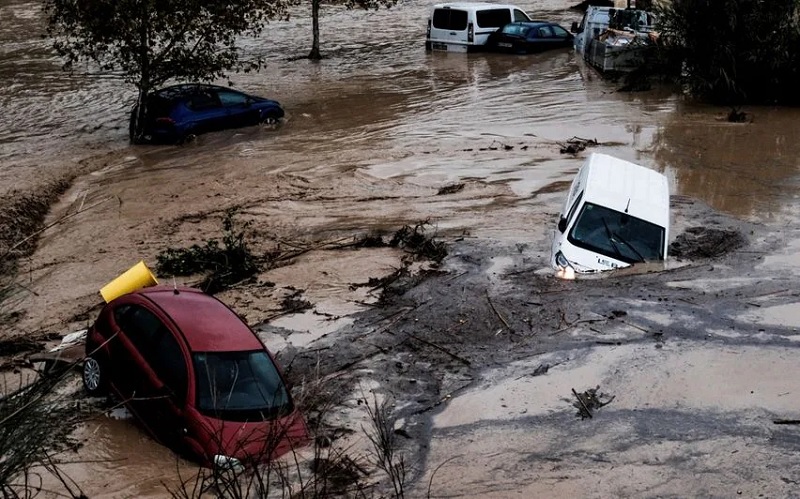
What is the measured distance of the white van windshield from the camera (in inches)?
531

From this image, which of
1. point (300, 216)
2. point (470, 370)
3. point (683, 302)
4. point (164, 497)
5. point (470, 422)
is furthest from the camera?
point (300, 216)

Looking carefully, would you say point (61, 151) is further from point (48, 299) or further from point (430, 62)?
point (430, 62)

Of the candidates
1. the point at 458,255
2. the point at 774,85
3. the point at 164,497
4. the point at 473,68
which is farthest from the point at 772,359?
Result: the point at 473,68

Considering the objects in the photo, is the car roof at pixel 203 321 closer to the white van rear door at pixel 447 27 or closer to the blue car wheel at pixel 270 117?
the blue car wheel at pixel 270 117

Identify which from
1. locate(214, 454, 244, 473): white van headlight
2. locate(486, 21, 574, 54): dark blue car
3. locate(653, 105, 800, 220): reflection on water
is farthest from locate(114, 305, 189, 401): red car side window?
locate(486, 21, 574, 54): dark blue car

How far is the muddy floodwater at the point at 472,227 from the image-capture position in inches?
374

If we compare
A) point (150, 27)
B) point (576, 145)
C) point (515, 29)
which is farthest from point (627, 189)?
point (515, 29)

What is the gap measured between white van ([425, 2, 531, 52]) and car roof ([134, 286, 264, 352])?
23212 mm

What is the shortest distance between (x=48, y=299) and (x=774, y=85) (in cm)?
1828

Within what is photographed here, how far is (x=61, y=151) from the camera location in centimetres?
2198

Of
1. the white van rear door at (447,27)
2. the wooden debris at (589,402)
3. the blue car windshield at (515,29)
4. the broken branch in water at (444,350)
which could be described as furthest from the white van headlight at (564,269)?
the white van rear door at (447,27)

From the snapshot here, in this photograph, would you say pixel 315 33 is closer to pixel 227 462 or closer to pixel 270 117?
pixel 270 117

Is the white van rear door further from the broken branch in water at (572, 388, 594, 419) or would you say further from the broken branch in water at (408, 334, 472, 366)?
the broken branch in water at (572, 388, 594, 419)

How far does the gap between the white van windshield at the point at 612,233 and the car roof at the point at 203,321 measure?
530 cm
